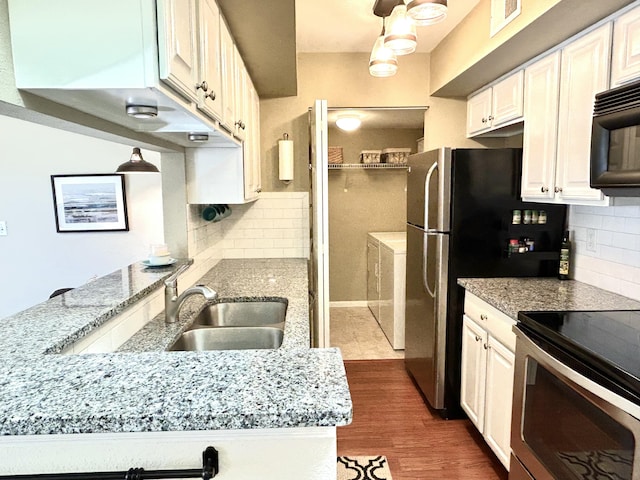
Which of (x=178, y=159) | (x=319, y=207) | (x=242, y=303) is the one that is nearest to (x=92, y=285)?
(x=242, y=303)

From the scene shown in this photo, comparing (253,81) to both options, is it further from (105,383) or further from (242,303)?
(105,383)

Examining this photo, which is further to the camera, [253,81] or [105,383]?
[253,81]

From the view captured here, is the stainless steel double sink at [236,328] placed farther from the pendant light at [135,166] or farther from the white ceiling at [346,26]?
the white ceiling at [346,26]

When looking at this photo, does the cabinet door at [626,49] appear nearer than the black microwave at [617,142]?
No

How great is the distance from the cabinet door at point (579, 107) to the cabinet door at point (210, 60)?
1.62m

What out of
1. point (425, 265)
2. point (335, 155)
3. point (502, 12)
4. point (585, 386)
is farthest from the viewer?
point (335, 155)

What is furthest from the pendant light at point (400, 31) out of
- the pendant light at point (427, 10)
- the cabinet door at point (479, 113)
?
the cabinet door at point (479, 113)

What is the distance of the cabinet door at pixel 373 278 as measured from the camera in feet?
14.2

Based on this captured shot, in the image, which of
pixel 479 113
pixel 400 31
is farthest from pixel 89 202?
pixel 479 113

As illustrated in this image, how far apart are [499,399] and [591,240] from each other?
104cm

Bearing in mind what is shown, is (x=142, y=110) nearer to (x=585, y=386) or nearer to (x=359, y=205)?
(x=585, y=386)

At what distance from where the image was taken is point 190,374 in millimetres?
771

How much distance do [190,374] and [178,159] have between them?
1929 millimetres

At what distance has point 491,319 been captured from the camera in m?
2.02
